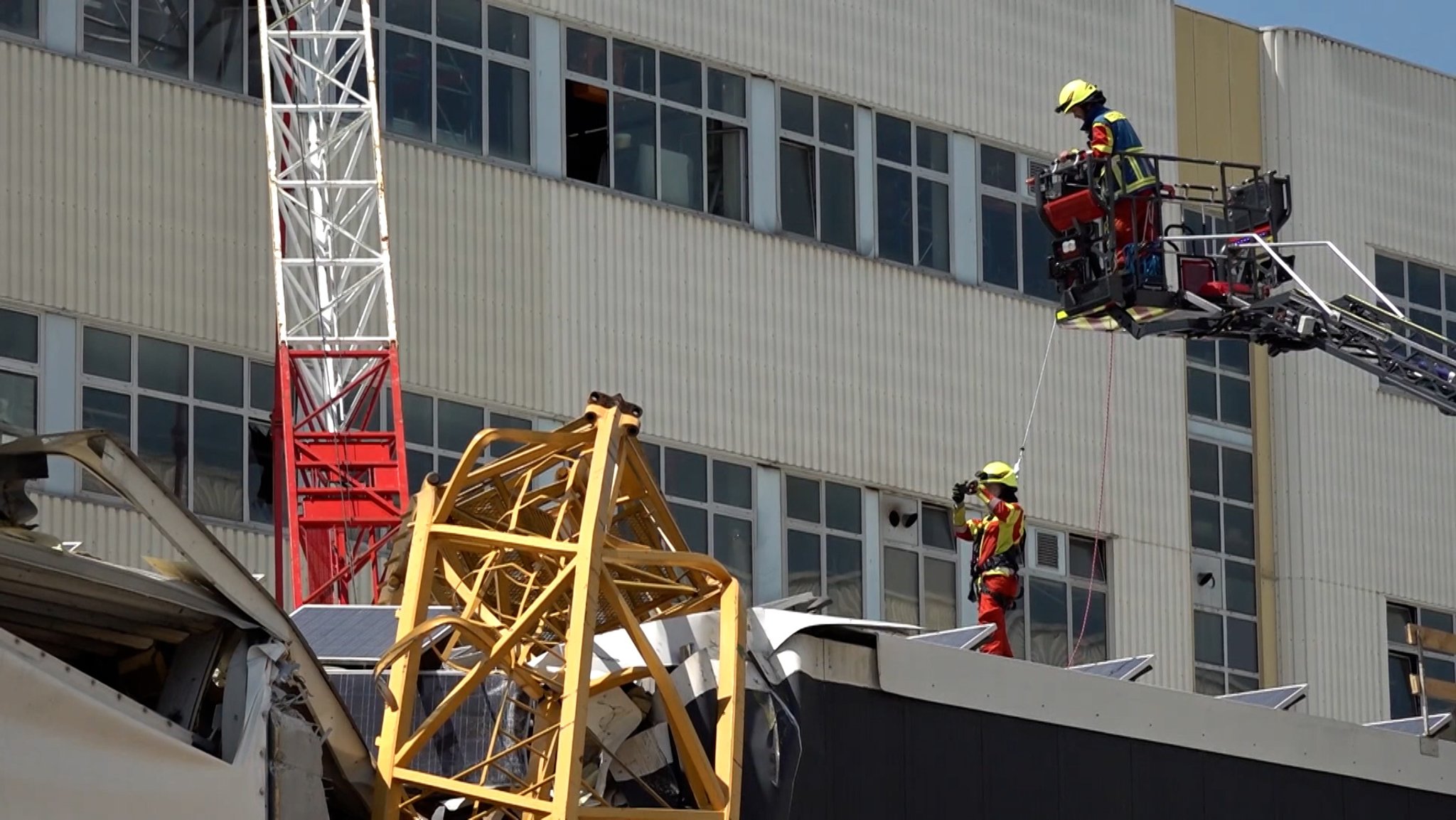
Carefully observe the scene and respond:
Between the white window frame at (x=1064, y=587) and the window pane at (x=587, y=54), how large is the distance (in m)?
9.13

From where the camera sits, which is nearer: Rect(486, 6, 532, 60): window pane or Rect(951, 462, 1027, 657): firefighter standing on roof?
Rect(951, 462, 1027, 657): firefighter standing on roof

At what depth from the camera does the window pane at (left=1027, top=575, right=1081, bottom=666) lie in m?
38.9

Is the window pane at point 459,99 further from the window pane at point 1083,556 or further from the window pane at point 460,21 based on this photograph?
the window pane at point 1083,556

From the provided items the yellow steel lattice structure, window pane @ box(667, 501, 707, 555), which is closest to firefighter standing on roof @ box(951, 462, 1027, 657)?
the yellow steel lattice structure

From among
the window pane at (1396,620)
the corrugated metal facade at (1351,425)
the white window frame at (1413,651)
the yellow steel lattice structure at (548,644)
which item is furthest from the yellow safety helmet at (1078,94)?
the window pane at (1396,620)

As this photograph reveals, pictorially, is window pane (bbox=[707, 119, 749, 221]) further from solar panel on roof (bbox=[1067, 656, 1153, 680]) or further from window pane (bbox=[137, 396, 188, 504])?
solar panel on roof (bbox=[1067, 656, 1153, 680])

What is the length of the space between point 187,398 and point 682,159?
8.36 meters

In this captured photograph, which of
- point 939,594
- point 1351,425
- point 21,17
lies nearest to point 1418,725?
point 939,594

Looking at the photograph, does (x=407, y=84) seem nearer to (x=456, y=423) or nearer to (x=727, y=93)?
(x=456, y=423)

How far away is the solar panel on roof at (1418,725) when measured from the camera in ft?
82.1

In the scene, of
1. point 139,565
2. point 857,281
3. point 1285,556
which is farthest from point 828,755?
point 1285,556

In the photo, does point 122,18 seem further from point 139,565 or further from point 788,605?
point 788,605

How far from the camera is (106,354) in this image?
3014 cm

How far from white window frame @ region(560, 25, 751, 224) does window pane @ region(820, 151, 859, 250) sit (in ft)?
4.56
